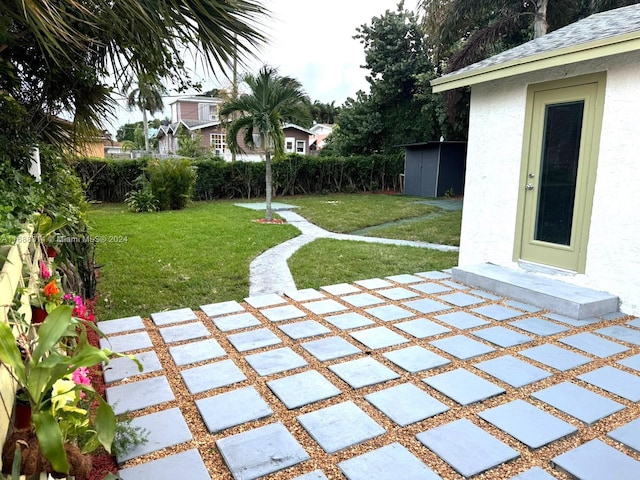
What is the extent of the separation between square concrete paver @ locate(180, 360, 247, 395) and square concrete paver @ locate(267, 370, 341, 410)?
0.83 feet

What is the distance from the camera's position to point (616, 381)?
8.36 feet

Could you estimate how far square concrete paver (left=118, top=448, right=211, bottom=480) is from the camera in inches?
68.3

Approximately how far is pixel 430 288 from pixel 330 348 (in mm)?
1845

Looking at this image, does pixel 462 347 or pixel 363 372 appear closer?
pixel 363 372

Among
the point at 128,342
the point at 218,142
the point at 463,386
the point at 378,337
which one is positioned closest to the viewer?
the point at 463,386

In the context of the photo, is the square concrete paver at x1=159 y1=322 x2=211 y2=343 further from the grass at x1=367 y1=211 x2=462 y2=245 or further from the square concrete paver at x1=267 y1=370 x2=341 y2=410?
the grass at x1=367 y1=211 x2=462 y2=245

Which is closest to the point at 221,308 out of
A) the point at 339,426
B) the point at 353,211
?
the point at 339,426

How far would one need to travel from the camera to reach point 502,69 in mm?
4305

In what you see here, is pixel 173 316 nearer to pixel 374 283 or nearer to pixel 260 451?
pixel 260 451

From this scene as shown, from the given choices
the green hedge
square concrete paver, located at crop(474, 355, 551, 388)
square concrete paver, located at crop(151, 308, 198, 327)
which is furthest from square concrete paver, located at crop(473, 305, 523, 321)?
the green hedge

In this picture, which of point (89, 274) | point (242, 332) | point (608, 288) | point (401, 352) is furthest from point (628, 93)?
point (89, 274)

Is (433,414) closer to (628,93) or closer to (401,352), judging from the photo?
(401,352)

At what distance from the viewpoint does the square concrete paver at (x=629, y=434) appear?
76.9 inches

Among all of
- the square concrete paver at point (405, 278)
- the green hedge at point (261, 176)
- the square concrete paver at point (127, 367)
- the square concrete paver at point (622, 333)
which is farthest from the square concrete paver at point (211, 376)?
the green hedge at point (261, 176)
